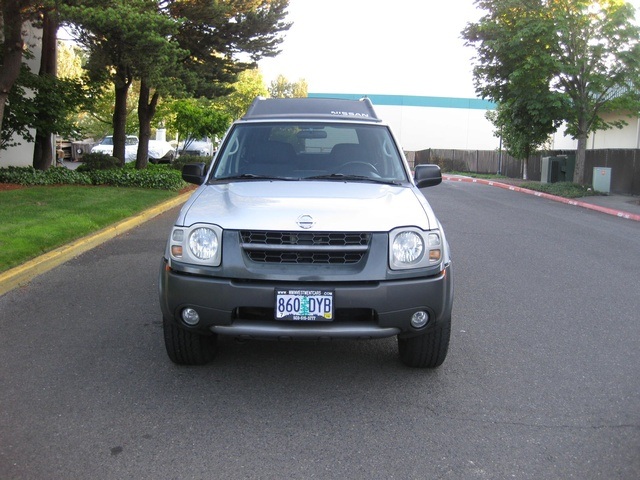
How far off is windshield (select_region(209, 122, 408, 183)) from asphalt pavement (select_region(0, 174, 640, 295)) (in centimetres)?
311

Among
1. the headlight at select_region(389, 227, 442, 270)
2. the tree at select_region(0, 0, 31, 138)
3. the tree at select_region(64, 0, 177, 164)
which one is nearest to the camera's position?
the headlight at select_region(389, 227, 442, 270)

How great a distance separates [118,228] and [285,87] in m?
51.6

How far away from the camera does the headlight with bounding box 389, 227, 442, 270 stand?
13.2 ft

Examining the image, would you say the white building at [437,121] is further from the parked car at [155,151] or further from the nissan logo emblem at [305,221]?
the nissan logo emblem at [305,221]

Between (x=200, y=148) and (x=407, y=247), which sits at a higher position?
(x=200, y=148)

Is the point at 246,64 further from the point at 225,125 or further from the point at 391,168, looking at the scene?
the point at 391,168

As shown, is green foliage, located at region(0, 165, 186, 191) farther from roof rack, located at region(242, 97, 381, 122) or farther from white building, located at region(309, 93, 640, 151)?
white building, located at region(309, 93, 640, 151)

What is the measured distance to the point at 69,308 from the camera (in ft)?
20.6

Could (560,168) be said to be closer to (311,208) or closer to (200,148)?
(200,148)

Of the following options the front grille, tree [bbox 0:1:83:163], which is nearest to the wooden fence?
tree [bbox 0:1:83:163]

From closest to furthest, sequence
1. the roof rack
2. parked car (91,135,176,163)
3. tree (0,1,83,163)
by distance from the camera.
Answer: the roof rack
tree (0,1,83,163)
parked car (91,135,176,163)

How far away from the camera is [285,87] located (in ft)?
199

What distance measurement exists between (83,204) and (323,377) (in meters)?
9.52

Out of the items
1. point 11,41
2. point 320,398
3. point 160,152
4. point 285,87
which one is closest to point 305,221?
point 320,398
